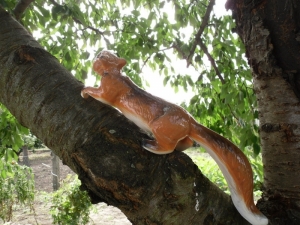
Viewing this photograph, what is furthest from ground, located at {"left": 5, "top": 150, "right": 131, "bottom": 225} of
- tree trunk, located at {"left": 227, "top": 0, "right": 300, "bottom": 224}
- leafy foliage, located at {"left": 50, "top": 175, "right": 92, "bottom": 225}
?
tree trunk, located at {"left": 227, "top": 0, "right": 300, "bottom": 224}

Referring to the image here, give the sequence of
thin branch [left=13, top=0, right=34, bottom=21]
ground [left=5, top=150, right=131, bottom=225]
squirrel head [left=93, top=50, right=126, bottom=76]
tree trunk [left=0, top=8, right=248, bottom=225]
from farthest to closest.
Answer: ground [left=5, top=150, right=131, bottom=225] < thin branch [left=13, top=0, right=34, bottom=21] < squirrel head [left=93, top=50, right=126, bottom=76] < tree trunk [left=0, top=8, right=248, bottom=225]

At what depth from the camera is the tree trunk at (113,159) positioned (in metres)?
0.67

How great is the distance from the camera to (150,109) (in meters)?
0.77

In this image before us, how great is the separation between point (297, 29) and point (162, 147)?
51cm

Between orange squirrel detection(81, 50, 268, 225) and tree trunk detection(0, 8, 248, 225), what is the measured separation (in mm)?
27

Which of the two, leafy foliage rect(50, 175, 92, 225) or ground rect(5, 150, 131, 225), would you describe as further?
ground rect(5, 150, 131, 225)

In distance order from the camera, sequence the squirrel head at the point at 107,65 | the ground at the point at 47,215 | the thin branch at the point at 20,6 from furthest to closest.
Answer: the ground at the point at 47,215 < the thin branch at the point at 20,6 < the squirrel head at the point at 107,65

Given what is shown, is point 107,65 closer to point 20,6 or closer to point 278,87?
point 278,87

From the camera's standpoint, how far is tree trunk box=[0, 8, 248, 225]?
26.5 inches

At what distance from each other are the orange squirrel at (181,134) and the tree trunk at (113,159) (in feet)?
0.09

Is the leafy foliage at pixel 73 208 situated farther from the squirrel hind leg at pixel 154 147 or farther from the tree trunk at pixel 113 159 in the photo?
the squirrel hind leg at pixel 154 147

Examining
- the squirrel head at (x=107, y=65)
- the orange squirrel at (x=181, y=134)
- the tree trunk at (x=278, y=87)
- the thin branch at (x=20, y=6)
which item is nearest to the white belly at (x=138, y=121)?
the orange squirrel at (x=181, y=134)

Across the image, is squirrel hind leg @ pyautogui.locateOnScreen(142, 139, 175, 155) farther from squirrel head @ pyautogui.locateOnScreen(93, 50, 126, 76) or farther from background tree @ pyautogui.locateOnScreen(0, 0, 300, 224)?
squirrel head @ pyautogui.locateOnScreen(93, 50, 126, 76)

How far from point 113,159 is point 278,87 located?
0.53 meters
